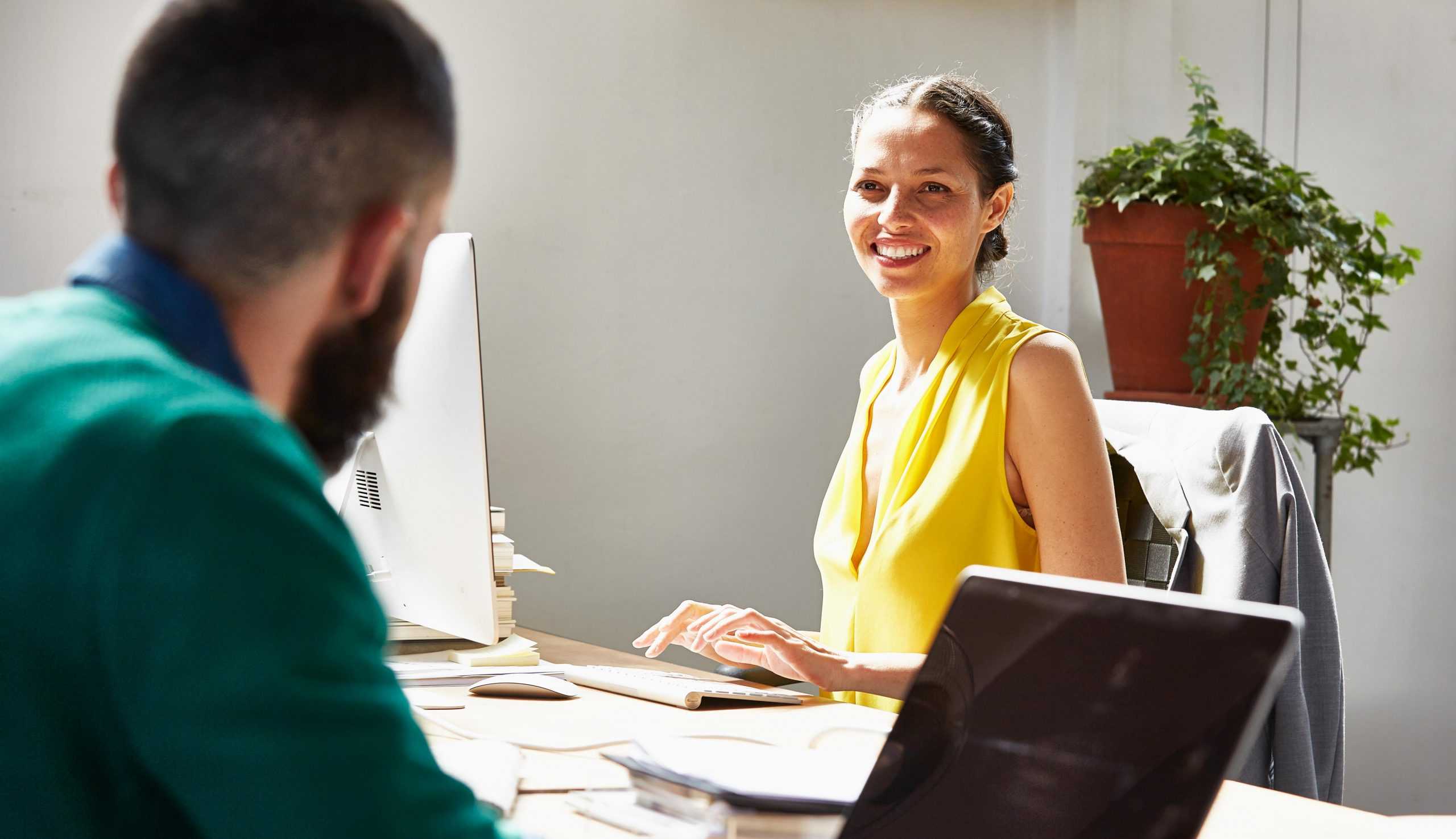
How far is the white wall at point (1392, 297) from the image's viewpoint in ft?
12.0

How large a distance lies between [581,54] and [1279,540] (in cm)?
180

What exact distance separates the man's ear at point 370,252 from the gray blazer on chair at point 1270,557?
122cm

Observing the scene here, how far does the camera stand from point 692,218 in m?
2.94

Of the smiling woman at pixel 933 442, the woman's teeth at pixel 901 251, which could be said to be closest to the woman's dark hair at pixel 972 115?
the smiling woman at pixel 933 442

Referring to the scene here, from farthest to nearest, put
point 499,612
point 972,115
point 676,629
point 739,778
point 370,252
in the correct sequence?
1. point 972,115
2. point 499,612
3. point 676,629
4. point 739,778
5. point 370,252

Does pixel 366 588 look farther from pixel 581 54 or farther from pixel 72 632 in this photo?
pixel 581 54

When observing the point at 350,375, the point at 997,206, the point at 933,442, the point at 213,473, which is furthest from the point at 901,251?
the point at 213,473

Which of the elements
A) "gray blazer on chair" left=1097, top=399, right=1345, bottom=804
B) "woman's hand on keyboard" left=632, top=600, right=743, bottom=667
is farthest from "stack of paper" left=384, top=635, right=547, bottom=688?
"gray blazer on chair" left=1097, top=399, right=1345, bottom=804

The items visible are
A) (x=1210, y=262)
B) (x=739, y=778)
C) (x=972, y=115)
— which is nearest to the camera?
(x=739, y=778)

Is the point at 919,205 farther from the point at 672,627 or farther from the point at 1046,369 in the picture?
the point at 672,627

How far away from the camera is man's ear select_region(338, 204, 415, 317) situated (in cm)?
58

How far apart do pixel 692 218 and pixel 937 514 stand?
1377 millimetres

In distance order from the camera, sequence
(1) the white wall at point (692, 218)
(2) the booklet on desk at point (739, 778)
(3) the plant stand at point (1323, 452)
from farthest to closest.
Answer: (3) the plant stand at point (1323, 452) < (1) the white wall at point (692, 218) < (2) the booklet on desk at point (739, 778)

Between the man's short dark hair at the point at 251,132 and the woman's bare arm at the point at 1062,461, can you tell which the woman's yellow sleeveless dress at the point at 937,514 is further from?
the man's short dark hair at the point at 251,132
